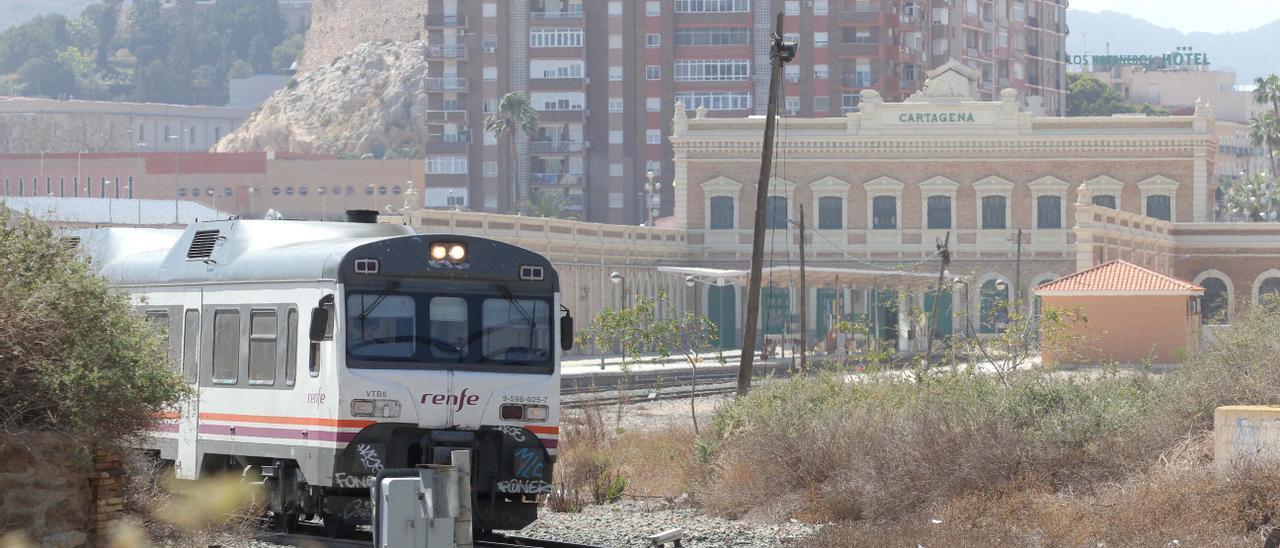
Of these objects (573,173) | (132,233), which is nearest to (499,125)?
(573,173)

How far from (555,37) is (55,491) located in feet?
349

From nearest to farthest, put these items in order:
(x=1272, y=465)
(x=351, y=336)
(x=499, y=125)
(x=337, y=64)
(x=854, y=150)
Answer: (x=351, y=336) → (x=1272, y=465) → (x=854, y=150) → (x=499, y=125) → (x=337, y=64)

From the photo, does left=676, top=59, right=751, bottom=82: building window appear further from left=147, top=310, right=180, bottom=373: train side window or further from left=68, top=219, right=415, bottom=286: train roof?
left=147, top=310, right=180, bottom=373: train side window

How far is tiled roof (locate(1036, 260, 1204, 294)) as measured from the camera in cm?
5128

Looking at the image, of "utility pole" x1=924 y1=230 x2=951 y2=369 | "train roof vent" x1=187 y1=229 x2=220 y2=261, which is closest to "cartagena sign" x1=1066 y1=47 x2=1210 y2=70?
"utility pole" x1=924 y1=230 x2=951 y2=369

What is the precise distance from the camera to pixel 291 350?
52.6 feet

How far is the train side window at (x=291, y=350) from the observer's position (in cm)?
1597

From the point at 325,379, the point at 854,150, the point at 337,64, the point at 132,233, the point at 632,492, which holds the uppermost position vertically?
the point at 337,64

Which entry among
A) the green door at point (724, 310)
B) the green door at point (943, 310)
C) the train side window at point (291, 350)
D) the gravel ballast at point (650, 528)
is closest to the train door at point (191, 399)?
the train side window at point (291, 350)

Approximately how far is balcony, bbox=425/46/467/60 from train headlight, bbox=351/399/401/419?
105798 mm

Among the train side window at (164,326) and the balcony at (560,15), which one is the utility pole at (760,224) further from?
the balcony at (560,15)

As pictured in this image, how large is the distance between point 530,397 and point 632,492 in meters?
7.43

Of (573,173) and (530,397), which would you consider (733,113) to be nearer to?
(573,173)

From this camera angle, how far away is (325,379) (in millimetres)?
15484
